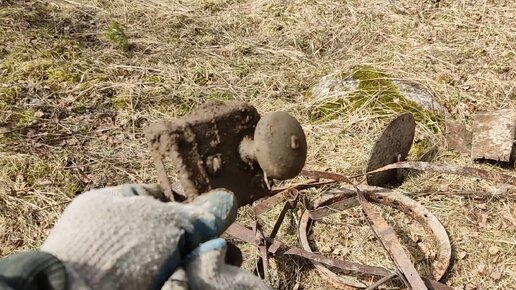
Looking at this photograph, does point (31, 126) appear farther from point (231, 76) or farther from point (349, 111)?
point (349, 111)

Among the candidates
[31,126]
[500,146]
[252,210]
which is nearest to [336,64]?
[500,146]

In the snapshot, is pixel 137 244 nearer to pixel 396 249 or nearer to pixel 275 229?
pixel 275 229

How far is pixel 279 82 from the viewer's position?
461 centimetres

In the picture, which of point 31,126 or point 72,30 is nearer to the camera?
point 31,126

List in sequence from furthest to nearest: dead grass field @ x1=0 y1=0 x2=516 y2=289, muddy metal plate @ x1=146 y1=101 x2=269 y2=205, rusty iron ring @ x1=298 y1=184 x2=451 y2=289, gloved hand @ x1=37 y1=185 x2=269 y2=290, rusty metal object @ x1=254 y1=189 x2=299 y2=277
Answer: dead grass field @ x1=0 y1=0 x2=516 y2=289 → rusty iron ring @ x1=298 y1=184 x2=451 y2=289 → rusty metal object @ x1=254 y1=189 x2=299 y2=277 → muddy metal plate @ x1=146 y1=101 x2=269 y2=205 → gloved hand @ x1=37 y1=185 x2=269 y2=290

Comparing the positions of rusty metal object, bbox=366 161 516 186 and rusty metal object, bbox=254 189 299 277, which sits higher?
rusty metal object, bbox=366 161 516 186

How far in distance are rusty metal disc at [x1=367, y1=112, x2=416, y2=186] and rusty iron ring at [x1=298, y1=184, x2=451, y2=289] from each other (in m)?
0.14

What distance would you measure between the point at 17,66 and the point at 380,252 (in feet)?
10.6

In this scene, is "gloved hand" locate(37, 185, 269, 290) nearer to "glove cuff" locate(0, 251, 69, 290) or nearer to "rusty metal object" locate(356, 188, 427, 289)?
"glove cuff" locate(0, 251, 69, 290)

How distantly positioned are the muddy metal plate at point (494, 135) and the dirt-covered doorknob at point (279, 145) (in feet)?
7.71

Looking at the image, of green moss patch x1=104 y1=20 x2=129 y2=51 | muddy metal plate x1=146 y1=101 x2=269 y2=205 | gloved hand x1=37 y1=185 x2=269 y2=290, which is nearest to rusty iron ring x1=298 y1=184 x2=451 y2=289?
muddy metal plate x1=146 y1=101 x2=269 y2=205

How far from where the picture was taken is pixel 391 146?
3477mm

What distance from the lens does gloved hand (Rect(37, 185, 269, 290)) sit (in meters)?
1.19

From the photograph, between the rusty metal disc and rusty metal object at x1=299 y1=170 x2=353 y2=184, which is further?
the rusty metal disc
